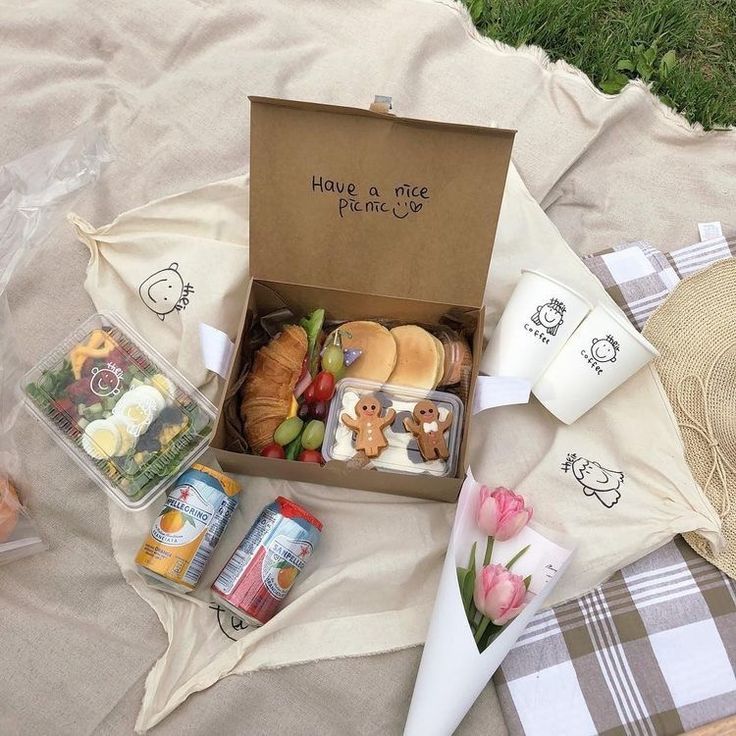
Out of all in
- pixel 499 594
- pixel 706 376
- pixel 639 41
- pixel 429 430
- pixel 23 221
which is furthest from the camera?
pixel 639 41

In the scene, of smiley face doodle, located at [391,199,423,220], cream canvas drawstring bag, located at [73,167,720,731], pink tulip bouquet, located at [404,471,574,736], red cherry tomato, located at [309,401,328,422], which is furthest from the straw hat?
red cherry tomato, located at [309,401,328,422]

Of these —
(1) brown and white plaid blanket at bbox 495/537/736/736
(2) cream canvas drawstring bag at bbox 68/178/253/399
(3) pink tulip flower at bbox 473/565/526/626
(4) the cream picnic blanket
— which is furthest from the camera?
(4) the cream picnic blanket

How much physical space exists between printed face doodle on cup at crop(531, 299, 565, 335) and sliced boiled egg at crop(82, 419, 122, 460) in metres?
0.71

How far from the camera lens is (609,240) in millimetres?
1470

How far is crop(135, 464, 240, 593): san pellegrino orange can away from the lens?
1085 mm

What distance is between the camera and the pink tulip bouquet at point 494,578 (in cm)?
104

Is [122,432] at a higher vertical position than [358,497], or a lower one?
higher

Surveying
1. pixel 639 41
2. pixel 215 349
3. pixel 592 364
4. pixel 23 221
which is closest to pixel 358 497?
pixel 215 349

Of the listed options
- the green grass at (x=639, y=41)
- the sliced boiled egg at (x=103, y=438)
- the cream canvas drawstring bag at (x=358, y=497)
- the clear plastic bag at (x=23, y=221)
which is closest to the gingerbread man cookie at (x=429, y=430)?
the cream canvas drawstring bag at (x=358, y=497)

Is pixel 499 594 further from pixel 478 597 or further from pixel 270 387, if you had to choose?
pixel 270 387

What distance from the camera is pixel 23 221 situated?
1.38 metres

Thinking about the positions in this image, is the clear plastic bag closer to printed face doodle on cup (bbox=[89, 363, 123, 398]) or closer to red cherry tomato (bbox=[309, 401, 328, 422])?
printed face doodle on cup (bbox=[89, 363, 123, 398])

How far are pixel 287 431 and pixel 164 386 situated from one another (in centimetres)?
23

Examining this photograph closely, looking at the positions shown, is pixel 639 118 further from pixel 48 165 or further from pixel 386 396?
pixel 48 165
